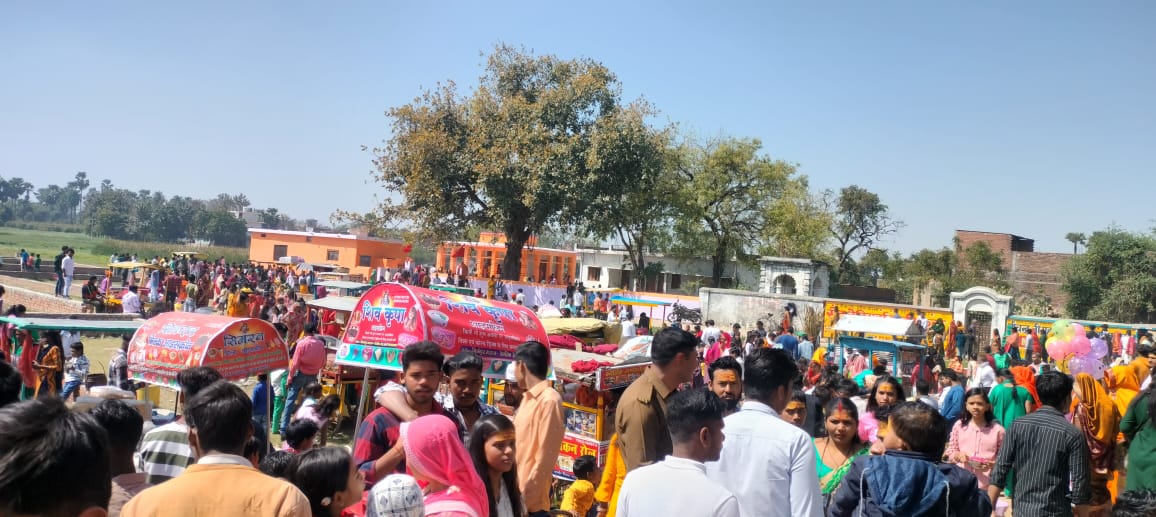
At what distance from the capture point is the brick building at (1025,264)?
45.2 m

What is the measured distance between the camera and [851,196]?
180 feet

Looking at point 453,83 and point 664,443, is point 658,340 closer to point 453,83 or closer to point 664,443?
point 664,443

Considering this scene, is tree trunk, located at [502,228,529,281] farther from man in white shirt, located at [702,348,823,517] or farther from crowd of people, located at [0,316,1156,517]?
man in white shirt, located at [702,348,823,517]

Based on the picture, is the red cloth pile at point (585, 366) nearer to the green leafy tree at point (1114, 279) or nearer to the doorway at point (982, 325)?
the doorway at point (982, 325)

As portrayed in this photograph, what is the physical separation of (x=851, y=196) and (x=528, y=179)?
32912mm

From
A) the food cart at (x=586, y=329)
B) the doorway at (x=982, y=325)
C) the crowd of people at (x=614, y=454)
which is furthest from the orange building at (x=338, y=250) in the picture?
the crowd of people at (x=614, y=454)

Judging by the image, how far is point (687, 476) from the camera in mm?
2648

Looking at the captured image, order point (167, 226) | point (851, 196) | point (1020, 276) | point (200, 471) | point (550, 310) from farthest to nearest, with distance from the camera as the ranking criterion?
point (167, 226)
point (851, 196)
point (1020, 276)
point (550, 310)
point (200, 471)

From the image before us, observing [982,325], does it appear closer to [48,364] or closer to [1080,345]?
[1080,345]

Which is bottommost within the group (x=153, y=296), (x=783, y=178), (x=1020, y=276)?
(x=153, y=296)

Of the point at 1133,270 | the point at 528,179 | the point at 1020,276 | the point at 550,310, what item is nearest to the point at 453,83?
the point at 528,179

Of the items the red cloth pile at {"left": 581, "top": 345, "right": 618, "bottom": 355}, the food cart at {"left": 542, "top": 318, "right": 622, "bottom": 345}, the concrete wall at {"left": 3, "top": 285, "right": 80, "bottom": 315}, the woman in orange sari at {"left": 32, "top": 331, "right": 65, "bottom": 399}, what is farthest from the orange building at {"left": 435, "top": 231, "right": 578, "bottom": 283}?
the woman in orange sari at {"left": 32, "top": 331, "right": 65, "bottom": 399}

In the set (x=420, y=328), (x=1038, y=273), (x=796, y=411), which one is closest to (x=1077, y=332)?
(x=796, y=411)

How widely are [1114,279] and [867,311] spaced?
18640mm
